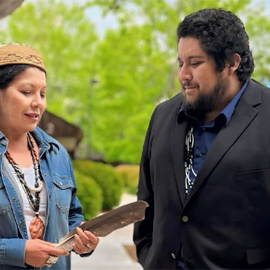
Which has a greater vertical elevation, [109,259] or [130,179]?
[130,179]

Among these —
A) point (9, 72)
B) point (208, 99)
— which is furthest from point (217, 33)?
point (9, 72)

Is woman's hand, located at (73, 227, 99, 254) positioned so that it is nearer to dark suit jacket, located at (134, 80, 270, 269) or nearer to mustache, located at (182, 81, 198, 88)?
dark suit jacket, located at (134, 80, 270, 269)

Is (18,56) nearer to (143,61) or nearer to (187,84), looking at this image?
(187,84)

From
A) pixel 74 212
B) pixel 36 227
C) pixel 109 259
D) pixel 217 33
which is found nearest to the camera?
pixel 217 33

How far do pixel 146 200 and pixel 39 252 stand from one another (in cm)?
57

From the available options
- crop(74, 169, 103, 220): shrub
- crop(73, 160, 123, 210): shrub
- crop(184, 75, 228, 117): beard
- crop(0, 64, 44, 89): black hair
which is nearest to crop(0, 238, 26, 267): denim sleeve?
crop(0, 64, 44, 89): black hair

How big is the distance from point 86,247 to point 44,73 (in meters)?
0.86

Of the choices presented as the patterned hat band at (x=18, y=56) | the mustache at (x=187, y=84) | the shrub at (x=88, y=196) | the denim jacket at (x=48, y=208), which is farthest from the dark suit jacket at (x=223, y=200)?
the shrub at (x=88, y=196)

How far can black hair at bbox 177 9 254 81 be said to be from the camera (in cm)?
271

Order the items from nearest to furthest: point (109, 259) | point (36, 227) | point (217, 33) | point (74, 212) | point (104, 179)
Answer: point (217, 33), point (36, 227), point (74, 212), point (109, 259), point (104, 179)

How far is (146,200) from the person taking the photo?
3035 millimetres

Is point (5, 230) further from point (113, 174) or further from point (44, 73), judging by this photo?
point (113, 174)

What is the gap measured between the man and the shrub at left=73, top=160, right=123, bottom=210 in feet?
53.2

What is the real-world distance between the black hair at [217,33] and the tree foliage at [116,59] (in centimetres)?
1975
